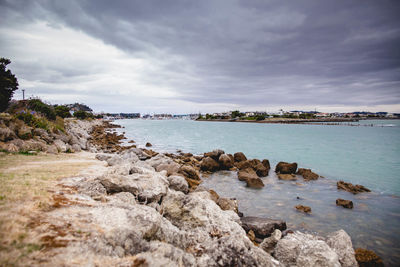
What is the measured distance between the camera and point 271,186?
1538 cm

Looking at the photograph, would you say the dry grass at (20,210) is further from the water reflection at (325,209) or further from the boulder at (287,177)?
the boulder at (287,177)

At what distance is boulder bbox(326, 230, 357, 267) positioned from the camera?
246 inches

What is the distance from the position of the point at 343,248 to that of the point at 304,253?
1.67 meters

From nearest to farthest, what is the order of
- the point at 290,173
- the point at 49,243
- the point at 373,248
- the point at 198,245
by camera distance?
the point at 49,243
the point at 198,245
the point at 373,248
the point at 290,173

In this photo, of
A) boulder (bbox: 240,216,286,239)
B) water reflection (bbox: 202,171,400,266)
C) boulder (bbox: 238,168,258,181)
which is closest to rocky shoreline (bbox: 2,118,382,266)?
boulder (bbox: 240,216,286,239)

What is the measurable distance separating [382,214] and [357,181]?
29.9 ft

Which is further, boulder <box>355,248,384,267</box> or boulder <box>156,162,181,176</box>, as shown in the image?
boulder <box>156,162,181,176</box>

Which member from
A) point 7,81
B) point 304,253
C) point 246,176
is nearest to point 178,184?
point 304,253

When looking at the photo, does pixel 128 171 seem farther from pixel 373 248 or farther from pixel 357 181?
pixel 357 181

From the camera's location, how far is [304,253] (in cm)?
602

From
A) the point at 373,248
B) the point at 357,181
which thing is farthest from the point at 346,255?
the point at 357,181

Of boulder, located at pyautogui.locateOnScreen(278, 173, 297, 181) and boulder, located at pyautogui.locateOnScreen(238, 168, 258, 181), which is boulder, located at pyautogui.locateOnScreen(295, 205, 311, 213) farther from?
boulder, located at pyautogui.locateOnScreen(278, 173, 297, 181)

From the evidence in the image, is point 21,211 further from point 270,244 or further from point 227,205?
point 227,205

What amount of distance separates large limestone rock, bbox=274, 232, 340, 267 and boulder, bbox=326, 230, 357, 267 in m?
0.66
